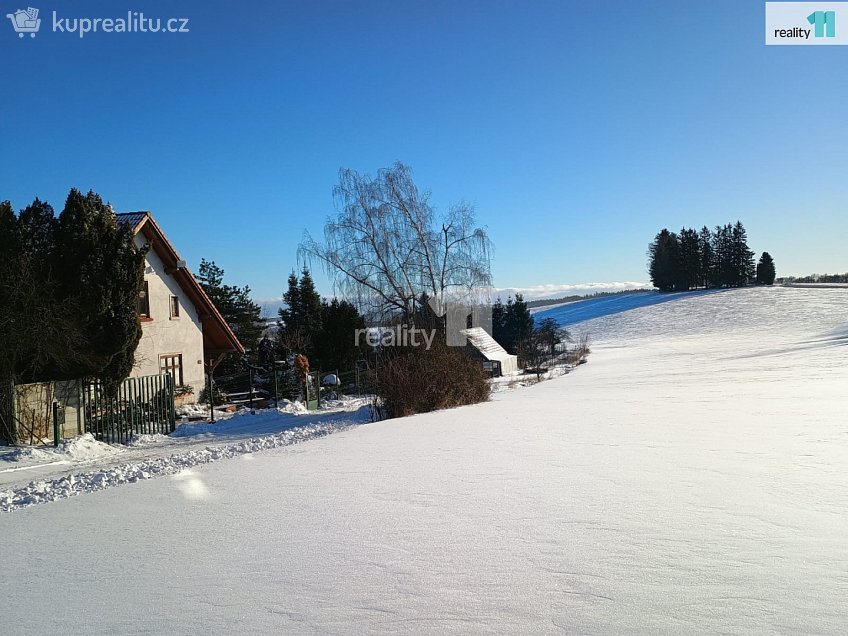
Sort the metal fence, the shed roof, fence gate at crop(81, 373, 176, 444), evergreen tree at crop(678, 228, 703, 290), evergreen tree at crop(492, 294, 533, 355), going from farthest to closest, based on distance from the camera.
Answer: evergreen tree at crop(678, 228, 703, 290) → evergreen tree at crop(492, 294, 533, 355) → the shed roof → fence gate at crop(81, 373, 176, 444) → the metal fence

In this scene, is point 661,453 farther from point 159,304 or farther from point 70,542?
point 159,304

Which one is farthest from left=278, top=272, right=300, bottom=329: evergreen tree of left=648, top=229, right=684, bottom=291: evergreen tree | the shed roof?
left=648, top=229, right=684, bottom=291: evergreen tree

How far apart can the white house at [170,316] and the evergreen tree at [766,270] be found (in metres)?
88.6

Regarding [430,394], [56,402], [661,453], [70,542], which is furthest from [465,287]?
[70,542]

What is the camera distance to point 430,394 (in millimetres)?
18141

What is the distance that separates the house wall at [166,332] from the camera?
914 inches

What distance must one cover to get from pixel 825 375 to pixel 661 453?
44.2 ft

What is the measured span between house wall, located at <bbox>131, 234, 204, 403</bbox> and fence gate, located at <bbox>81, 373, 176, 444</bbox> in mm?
3775

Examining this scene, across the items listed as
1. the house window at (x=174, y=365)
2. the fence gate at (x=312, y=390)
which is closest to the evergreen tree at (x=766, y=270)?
the fence gate at (x=312, y=390)

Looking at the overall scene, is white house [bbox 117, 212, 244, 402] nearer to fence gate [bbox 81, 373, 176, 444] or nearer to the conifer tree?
fence gate [bbox 81, 373, 176, 444]

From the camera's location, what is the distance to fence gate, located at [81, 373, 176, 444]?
16938 millimetres

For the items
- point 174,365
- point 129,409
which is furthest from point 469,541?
point 174,365

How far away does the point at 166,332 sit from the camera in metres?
24.3

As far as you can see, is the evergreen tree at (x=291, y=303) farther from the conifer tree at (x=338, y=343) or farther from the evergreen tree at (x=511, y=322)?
the evergreen tree at (x=511, y=322)
